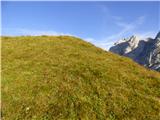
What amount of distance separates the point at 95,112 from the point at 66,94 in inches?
117

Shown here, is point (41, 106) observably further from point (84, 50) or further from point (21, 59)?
point (84, 50)

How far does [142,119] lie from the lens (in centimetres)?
1792

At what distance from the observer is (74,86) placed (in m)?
21.4

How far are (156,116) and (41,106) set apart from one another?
8.14 m

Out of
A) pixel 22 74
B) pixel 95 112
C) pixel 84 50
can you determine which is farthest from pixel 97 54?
pixel 95 112

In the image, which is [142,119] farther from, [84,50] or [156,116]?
[84,50]

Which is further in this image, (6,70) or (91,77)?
(6,70)

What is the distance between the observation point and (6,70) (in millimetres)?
24344

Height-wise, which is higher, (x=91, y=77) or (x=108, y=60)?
(x=108, y=60)

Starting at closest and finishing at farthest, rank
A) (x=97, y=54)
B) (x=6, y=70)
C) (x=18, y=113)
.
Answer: (x=18, y=113) < (x=6, y=70) < (x=97, y=54)

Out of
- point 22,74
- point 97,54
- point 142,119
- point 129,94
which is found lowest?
point 142,119

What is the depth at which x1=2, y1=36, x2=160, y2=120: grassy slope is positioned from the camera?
1828 cm

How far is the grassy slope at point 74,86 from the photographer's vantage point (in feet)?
60.0

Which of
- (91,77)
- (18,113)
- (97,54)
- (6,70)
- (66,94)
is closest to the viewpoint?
(18,113)
